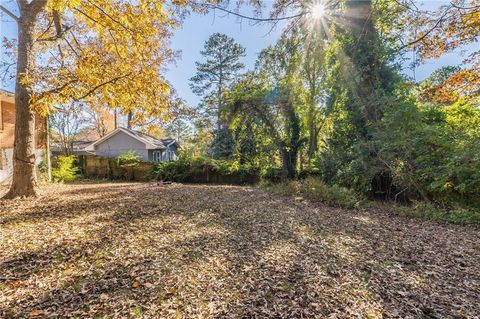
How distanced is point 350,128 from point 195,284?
7786mm

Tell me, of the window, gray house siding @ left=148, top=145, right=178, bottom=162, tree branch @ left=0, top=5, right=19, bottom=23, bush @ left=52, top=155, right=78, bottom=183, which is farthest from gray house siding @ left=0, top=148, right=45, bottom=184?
the window

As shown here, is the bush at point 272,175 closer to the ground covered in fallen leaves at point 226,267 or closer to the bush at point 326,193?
the bush at point 326,193

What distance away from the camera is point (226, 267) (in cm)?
252

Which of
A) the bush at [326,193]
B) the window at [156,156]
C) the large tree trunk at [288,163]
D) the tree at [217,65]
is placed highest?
the tree at [217,65]

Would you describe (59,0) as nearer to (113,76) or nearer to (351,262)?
(113,76)

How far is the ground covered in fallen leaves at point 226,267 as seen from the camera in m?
1.90

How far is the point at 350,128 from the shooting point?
27.0 feet

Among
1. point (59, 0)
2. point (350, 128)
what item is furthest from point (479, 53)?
point (59, 0)

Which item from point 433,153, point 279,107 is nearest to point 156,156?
point 279,107

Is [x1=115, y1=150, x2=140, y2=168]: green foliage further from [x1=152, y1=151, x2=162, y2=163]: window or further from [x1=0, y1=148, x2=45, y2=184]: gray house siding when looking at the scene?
[x1=152, y1=151, x2=162, y2=163]: window

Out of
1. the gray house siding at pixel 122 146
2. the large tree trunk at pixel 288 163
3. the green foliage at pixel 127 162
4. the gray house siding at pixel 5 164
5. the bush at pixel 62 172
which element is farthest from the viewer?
the gray house siding at pixel 122 146

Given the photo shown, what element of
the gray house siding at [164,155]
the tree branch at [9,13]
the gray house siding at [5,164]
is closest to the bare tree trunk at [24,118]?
the tree branch at [9,13]

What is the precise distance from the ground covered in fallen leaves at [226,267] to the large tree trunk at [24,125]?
0.99m

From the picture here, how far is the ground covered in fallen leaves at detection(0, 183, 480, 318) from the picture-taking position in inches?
74.6
